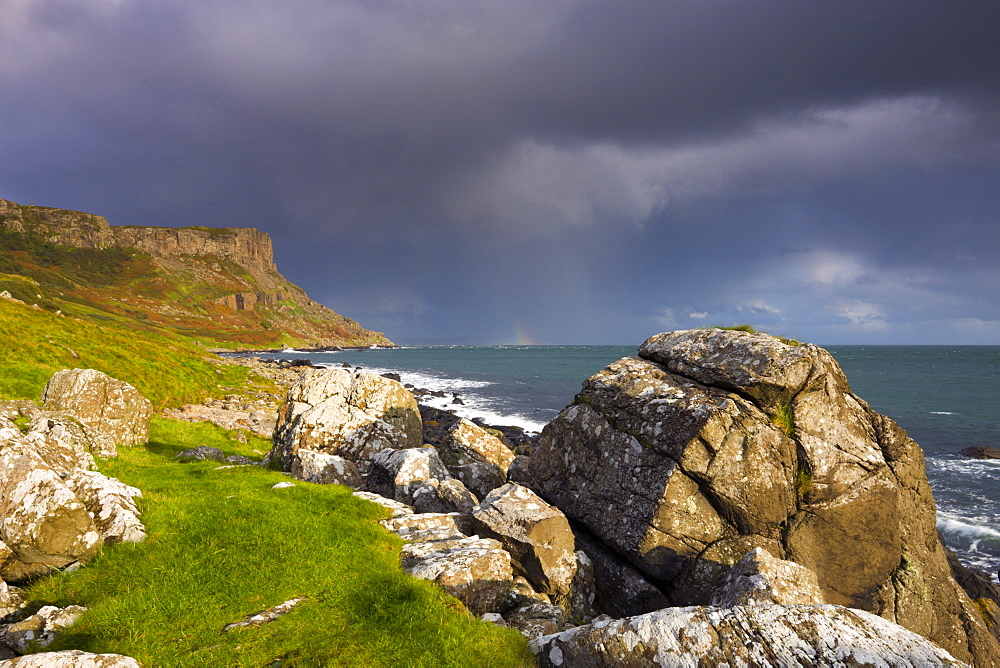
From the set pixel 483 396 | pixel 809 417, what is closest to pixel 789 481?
pixel 809 417

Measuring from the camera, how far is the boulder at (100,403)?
16969 mm

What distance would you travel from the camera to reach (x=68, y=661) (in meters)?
5.18

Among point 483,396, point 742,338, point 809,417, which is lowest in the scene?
point 483,396

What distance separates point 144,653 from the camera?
20.0ft

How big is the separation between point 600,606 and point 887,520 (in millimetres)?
7991

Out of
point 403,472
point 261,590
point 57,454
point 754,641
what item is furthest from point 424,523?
point 57,454

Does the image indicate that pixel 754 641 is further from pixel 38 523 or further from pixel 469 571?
pixel 38 523

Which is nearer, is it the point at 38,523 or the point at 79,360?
the point at 38,523

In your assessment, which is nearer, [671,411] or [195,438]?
[671,411]

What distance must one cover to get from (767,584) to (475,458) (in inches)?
494

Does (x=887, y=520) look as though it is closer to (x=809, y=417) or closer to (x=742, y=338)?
(x=809, y=417)

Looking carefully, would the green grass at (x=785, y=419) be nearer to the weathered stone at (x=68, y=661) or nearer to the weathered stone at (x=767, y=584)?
the weathered stone at (x=767, y=584)

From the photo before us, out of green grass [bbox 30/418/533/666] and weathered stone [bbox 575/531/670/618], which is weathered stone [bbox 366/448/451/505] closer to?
green grass [bbox 30/418/533/666]

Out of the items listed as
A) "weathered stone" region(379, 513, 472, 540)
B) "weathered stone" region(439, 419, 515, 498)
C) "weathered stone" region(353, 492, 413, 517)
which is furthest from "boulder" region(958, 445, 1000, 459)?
"weathered stone" region(353, 492, 413, 517)
